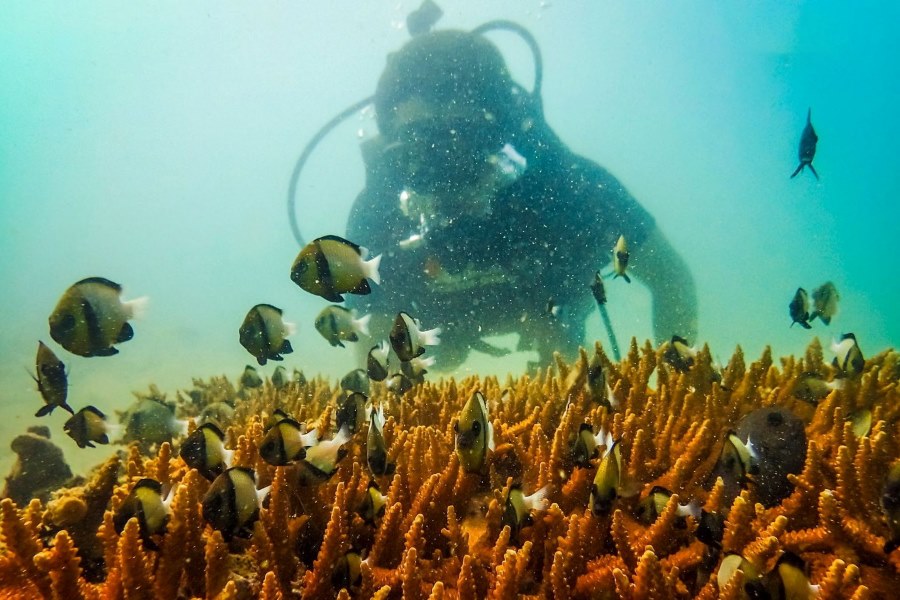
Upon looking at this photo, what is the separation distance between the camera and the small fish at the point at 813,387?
343 centimetres

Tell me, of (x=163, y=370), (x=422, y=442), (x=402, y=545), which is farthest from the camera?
(x=163, y=370)

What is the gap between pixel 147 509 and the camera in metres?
2.02

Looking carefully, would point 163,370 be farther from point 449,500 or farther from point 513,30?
point 449,500

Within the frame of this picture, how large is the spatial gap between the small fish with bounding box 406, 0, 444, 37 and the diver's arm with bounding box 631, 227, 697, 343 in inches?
320

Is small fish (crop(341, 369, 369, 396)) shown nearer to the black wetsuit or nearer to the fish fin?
the fish fin

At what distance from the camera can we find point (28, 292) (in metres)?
110

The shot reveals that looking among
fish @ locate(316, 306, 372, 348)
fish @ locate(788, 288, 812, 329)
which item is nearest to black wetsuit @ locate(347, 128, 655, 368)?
fish @ locate(788, 288, 812, 329)

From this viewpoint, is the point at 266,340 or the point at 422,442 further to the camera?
the point at 266,340

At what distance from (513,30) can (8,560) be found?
16.1 meters

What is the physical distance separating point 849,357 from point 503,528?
127 inches

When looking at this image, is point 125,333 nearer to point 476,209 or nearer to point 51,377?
point 51,377

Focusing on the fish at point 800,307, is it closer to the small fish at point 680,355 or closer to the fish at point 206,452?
the small fish at point 680,355

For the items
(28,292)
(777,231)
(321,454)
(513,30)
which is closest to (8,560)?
(321,454)

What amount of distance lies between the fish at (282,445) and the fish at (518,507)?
0.93 metres
